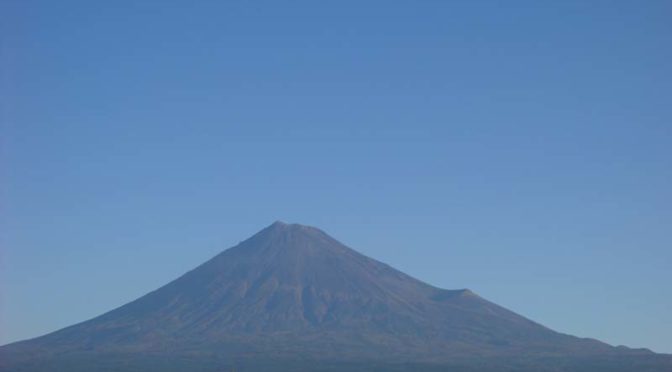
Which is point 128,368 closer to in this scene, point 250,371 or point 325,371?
point 250,371

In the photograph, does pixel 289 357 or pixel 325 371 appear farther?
pixel 289 357

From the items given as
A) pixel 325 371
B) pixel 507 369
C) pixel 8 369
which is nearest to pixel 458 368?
pixel 507 369

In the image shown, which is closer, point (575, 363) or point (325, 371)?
point (325, 371)

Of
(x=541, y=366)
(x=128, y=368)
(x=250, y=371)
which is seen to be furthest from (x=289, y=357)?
(x=541, y=366)

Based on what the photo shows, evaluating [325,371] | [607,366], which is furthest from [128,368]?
[607,366]

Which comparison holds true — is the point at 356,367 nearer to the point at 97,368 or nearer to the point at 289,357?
the point at 289,357

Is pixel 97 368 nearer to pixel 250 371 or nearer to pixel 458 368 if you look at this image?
pixel 250 371

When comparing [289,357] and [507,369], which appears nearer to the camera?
[507,369]
